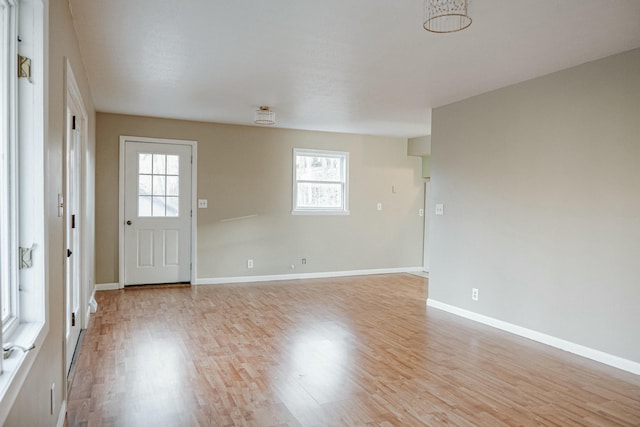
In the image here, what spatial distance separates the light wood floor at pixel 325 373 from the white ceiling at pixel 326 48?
237 cm

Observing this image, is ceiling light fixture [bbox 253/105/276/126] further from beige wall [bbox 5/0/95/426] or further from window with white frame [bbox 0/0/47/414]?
window with white frame [bbox 0/0/47/414]

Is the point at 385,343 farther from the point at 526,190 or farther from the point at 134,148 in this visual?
the point at 134,148

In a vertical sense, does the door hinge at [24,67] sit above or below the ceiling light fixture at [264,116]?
below

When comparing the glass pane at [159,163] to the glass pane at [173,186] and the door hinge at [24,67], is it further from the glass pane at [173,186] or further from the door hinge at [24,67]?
the door hinge at [24,67]

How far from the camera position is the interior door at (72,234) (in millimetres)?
3320

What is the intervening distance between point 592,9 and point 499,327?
295 cm

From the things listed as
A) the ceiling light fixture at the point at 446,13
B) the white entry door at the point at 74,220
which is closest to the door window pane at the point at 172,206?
the white entry door at the point at 74,220

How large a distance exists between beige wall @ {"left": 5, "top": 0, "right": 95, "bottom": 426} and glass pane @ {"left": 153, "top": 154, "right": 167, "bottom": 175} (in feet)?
12.4

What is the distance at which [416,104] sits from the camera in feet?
16.9

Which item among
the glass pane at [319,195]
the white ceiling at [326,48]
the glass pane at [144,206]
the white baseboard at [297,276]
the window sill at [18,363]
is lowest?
the white baseboard at [297,276]

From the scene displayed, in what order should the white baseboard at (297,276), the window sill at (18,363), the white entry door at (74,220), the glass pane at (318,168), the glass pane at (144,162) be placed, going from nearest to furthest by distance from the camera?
1. the window sill at (18,363)
2. the white entry door at (74,220)
3. the glass pane at (144,162)
4. the white baseboard at (297,276)
5. the glass pane at (318,168)

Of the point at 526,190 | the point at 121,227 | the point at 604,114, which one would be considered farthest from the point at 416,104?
the point at 121,227

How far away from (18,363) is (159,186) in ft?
17.0

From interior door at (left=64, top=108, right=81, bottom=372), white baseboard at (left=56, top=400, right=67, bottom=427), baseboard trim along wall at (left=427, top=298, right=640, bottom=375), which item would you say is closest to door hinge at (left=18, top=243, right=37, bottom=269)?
white baseboard at (left=56, top=400, right=67, bottom=427)
